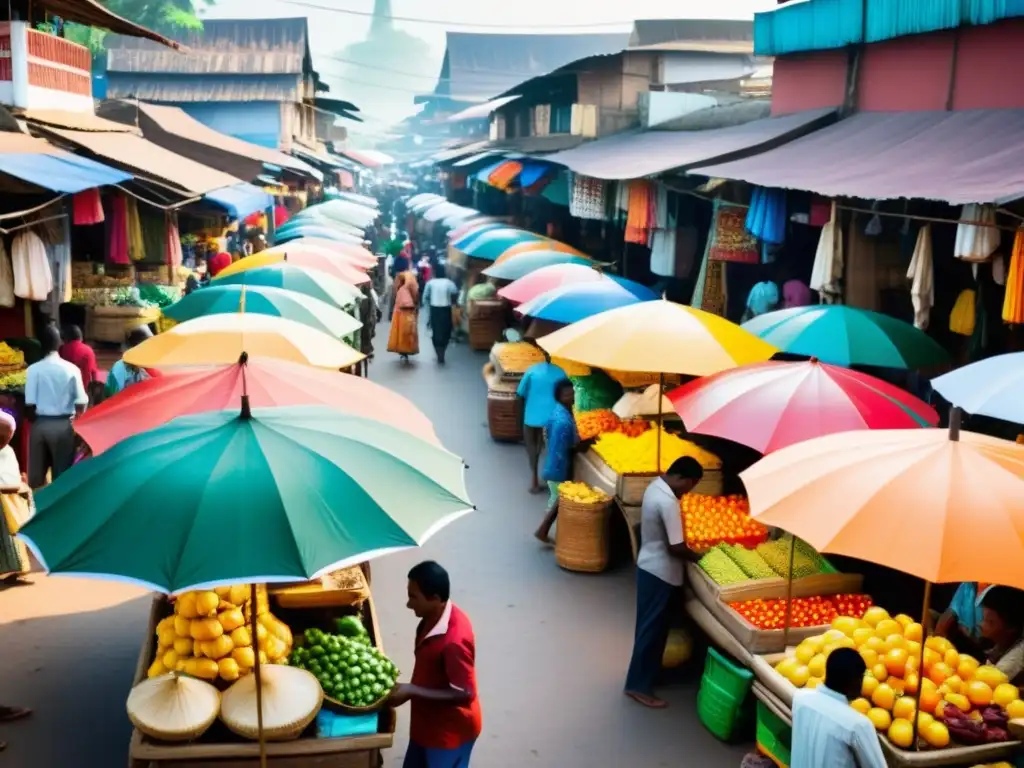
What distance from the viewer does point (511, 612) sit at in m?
7.93

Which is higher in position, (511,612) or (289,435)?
(289,435)

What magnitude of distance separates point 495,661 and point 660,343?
2.48 m

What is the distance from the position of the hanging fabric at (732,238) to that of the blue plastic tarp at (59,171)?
20.9ft

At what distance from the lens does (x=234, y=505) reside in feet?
11.9

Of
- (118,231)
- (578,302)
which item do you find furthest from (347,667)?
(118,231)

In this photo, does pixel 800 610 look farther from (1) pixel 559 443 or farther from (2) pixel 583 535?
(1) pixel 559 443

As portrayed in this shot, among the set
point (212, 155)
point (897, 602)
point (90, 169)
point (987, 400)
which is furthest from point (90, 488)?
point (212, 155)

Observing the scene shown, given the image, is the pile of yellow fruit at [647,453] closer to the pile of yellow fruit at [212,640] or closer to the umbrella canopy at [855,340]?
the umbrella canopy at [855,340]

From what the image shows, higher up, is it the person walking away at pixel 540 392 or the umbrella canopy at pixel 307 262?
the umbrella canopy at pixel 307 262

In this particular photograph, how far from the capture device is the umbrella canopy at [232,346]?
23.9ft

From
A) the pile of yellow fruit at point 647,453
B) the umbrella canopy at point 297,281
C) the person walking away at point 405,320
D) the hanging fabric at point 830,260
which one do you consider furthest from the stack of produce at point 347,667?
the person walking away at point 405,320

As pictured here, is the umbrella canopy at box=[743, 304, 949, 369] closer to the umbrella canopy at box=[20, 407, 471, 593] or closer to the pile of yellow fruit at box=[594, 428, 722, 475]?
the pile of yellow fruit at box=[594, 428, 722, 475]

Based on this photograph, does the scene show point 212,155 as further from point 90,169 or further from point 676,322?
point 676,322

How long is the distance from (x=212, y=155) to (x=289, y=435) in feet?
48.5
